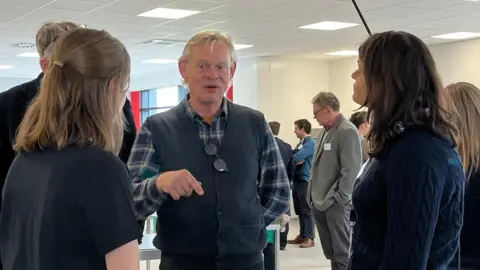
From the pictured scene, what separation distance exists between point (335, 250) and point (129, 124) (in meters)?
3.05

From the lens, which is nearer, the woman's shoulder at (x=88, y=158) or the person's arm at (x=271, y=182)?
the woman's shoulder at (x=88, y=158)

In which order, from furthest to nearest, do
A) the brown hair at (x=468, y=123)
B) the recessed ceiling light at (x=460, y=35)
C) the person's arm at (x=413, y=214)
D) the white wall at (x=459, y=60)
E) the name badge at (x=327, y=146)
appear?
1. the white wall at (x=459, y=60)
2. the recessed ceiling light at (x=460, y=35)
3. the name badge at (x=327, y=146)
4. the brown hair at (x=468, y=123)
5. the person's arm at (x=413, y=214)

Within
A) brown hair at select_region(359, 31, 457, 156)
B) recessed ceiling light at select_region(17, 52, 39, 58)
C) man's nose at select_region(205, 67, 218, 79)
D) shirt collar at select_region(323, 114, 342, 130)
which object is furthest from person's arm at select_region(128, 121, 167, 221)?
recessed ceiling light at select_region(17, 52, 39, 58)

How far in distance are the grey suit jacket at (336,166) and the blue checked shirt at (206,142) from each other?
2.71 m

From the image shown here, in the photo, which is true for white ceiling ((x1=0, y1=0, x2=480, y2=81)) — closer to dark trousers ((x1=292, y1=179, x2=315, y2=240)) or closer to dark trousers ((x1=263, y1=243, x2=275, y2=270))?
dark trousers ((x1=292, y1=179, x2=315, y2=240))

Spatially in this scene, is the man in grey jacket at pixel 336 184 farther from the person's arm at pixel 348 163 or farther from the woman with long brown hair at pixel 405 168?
the woman with long brown hair at pixel 405 168

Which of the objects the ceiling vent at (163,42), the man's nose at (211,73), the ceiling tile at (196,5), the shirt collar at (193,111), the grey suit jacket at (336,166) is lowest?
the grey suit jacket at (336,166)

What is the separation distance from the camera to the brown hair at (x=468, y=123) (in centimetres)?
217

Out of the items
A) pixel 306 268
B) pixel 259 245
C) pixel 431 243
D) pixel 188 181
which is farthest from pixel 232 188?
pixel 306 268

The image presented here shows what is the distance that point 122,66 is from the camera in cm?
140

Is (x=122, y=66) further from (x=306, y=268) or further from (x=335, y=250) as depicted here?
(x=306, y=268)

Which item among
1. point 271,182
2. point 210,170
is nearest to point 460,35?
point 271,182

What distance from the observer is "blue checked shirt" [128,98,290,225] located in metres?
1.93

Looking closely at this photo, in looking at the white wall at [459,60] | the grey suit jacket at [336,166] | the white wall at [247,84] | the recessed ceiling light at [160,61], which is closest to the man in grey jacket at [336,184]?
the grey suit jacket at [336,166]
